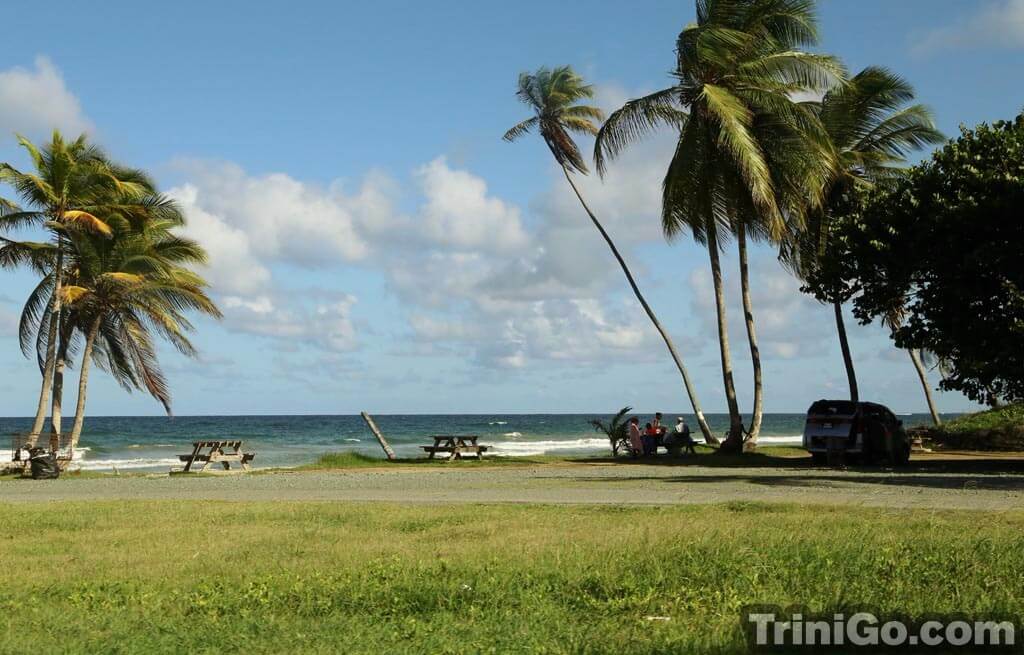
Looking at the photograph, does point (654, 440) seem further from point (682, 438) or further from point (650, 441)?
point (682, 438)

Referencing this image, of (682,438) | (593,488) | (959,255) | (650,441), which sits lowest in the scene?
(593,488)

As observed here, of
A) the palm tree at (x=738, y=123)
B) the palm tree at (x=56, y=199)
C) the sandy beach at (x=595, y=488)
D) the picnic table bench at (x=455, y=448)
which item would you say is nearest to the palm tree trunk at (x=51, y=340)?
the palm tree at (x=56, y=199)

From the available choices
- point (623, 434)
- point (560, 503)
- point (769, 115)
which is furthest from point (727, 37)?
point (560, 503)

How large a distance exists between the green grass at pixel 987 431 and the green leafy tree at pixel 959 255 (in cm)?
1468

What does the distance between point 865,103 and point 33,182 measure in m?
25.3

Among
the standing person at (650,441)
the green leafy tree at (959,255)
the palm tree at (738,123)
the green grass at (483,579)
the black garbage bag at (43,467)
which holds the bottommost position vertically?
the black garbage bag at (43,467)

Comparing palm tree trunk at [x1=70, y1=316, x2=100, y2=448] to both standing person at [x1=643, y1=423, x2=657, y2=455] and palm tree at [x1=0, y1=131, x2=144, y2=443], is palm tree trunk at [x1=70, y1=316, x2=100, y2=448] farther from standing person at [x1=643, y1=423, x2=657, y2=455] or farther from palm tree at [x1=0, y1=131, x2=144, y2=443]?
standing person at [x1=643, y1=423, x2=657, y2=455]

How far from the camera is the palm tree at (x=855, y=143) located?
32.7m

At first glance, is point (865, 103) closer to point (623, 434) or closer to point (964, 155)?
point (964, 155)

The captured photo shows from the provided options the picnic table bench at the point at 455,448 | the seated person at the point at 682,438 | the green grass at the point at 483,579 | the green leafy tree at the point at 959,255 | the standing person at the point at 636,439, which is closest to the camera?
the green grass at the point at 483,579

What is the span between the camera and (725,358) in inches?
1246

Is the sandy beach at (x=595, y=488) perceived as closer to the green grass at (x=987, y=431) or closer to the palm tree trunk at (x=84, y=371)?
the palm tree trunk at (x=84, y=371)

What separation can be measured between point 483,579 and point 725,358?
24168 millimetres

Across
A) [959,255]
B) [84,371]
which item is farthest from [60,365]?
[959,255]
